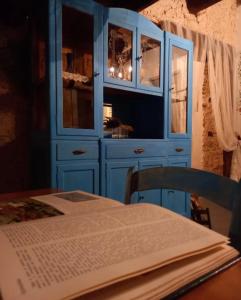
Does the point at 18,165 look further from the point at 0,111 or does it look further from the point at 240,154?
the point at 240,154

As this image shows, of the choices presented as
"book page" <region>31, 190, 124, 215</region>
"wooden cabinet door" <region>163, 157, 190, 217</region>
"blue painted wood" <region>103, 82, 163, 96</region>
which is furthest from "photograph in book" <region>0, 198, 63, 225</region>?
"wooden cabinet door" <region>163, 157, 190, 217</region>

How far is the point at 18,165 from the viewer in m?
2.00

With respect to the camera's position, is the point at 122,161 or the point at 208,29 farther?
the point at 208,29

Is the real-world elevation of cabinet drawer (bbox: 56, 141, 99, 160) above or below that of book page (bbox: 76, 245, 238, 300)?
above

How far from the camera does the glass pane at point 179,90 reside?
98.9 inches

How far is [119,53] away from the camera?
212 centimetres

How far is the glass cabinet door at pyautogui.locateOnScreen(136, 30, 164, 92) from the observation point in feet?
7.25

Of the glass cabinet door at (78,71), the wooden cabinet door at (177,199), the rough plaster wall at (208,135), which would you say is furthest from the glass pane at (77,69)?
the rough plaster wall at (208,135)

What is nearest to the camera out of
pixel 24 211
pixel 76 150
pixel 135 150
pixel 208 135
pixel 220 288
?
pixel 220 288

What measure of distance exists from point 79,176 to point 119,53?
108 cm

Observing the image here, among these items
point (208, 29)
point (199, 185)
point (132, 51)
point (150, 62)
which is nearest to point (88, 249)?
point (199, 185)

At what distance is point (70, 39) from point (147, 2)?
3.06 ft

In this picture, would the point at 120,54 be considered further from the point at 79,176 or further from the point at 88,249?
the point at 88,249

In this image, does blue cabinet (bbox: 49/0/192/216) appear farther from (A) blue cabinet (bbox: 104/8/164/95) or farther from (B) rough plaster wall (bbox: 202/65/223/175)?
(B) rough plaster wall (bbox: 202/65/223/175)
